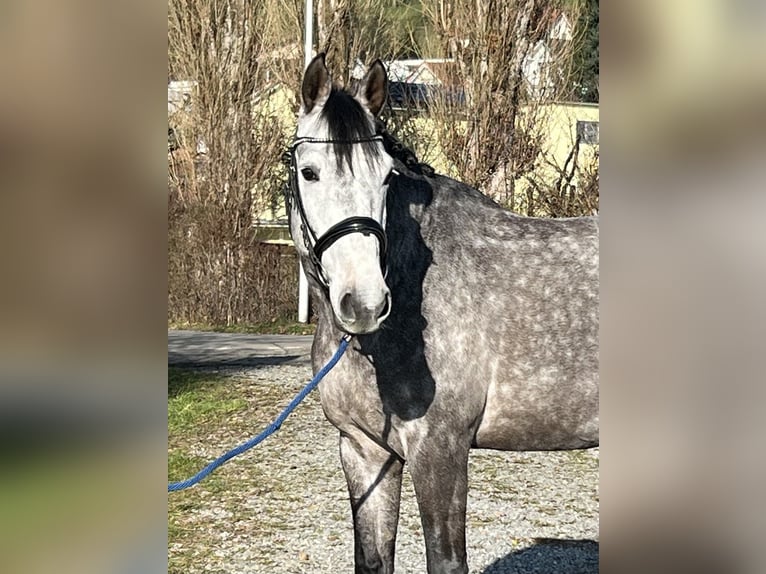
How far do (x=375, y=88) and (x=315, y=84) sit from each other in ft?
0.68

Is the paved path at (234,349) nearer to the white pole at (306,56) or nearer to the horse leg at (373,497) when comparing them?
the white pole at (306,56)

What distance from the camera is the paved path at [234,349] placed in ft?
34.1

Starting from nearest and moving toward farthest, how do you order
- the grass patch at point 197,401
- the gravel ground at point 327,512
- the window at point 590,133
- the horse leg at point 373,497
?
the horse leg at point 373,497, the gravel ground at point 327,512, the grass patch at point 197,401, the window at point 590,133

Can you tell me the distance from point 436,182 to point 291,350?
8617mm

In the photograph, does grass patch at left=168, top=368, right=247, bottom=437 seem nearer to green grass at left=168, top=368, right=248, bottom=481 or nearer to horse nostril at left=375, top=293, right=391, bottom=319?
green grass at left=168, top=368, right=248, bottom=481

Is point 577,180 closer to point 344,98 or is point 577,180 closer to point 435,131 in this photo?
point 435,131

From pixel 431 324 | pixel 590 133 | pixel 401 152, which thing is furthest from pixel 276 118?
pixel 431 324

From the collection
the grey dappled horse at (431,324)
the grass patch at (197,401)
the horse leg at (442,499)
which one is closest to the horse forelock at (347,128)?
the grey dappled horse at (431,324)

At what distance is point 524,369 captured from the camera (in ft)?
9.58

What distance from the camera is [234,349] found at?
11.4 meters

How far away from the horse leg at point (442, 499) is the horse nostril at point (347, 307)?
71cm

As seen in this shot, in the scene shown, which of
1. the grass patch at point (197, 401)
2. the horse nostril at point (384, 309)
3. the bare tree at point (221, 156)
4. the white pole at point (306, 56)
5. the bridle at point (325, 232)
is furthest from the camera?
the bare tree at point (221, 156)
